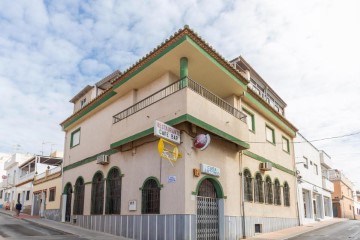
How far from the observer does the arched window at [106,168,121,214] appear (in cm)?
1722

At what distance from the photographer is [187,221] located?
42.5 ft

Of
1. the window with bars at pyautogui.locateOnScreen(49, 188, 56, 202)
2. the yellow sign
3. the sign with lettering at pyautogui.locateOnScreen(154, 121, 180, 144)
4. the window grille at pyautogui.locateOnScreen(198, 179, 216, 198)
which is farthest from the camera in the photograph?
the window with bars at pyautogui.locateOnScreen(49, 188, 56, 202)

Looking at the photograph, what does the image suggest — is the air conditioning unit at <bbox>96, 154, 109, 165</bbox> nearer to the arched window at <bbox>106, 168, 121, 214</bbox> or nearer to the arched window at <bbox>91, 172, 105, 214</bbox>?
the arched window at <bbox>106, 168, 121, 214</bbox>

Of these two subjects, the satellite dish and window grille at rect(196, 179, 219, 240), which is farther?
window grille at rect(196, 179, 219, 240)

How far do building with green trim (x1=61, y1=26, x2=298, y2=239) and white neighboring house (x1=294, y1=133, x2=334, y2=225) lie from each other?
17.0ft

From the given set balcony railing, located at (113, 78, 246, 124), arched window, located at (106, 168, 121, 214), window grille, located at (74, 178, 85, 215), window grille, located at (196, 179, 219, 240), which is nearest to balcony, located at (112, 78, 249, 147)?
balcony railing, located at (113, 78, 246, 124)

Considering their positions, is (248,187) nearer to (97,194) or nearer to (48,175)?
(97,194)

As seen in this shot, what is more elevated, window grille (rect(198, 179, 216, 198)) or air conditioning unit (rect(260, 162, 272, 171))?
air conditioning unit (rect(260, 162, 272, 171))

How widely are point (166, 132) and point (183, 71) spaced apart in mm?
2934

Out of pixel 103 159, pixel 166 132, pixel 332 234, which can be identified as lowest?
pixel 332 234

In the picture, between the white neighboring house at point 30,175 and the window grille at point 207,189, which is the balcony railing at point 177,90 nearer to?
the window grille at point 207,189

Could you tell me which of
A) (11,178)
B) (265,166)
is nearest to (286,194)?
(265,166)

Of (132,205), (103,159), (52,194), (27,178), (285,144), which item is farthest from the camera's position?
(27,178)

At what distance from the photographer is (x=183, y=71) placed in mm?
14469
